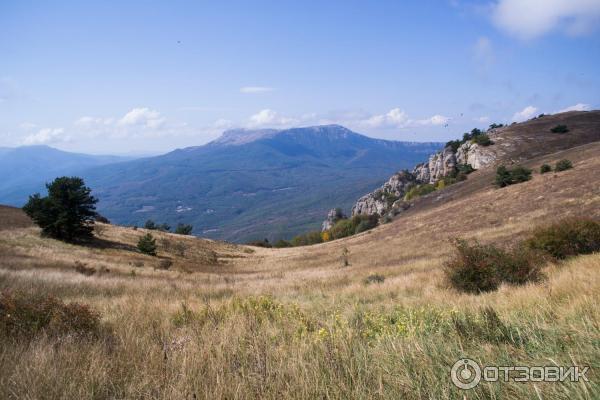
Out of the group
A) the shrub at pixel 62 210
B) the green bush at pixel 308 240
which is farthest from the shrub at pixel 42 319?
the green bush at pixel 308 240

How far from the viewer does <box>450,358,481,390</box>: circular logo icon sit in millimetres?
2344

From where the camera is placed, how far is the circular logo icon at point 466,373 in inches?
92.3

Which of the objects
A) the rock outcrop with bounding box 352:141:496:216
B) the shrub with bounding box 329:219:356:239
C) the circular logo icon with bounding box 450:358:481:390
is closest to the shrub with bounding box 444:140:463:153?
the rock outcrop with bounding box 352:141:496:216

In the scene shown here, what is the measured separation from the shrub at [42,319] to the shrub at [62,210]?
35069 millimetres

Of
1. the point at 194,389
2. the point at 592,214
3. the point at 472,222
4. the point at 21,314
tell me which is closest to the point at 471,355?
the point at 194,389

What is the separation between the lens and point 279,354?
11.1ft

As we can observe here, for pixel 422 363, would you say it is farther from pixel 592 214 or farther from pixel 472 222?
pixel 472 222

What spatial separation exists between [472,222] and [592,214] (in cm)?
1064

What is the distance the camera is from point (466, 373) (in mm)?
2461

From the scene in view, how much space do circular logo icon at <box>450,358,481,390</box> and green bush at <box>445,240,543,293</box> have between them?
7.90 meters

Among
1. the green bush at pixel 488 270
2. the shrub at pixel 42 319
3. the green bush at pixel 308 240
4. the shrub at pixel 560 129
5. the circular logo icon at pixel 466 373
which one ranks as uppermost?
the shrub at pixel 560 129

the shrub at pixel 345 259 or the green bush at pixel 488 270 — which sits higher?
the green bush at pixel 488 270

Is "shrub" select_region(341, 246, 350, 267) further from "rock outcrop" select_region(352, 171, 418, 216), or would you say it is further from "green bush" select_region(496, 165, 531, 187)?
"rock outcrop" select_region(352, 171, 418, 216)

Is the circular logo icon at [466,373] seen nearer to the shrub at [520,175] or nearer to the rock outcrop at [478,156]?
the shrub at [520,175]
